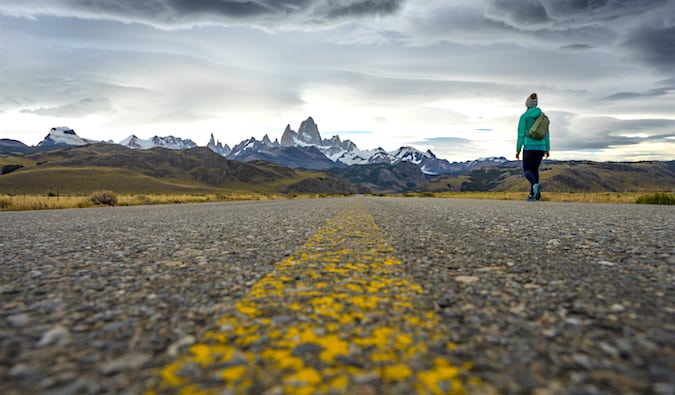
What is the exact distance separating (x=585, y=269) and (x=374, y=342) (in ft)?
9.83

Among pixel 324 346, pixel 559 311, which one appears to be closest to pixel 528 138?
pixel 559 311

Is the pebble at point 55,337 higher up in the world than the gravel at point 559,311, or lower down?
higher up

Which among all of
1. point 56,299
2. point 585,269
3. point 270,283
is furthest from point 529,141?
point 56,299

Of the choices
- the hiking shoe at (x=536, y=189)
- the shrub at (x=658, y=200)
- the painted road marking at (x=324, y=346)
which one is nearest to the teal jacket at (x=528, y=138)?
the hiking shoe at (x=536, y=189)

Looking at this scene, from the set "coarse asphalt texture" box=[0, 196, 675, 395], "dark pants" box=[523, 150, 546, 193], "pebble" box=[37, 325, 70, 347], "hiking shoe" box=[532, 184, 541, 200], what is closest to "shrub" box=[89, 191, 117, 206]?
"coarse asphalt texture" box=[0, 196, 675, 395]

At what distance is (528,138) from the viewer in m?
20.0

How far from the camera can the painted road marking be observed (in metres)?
1.53

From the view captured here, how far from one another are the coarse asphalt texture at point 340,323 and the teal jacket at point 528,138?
17171mm

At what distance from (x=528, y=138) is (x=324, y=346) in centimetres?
2150

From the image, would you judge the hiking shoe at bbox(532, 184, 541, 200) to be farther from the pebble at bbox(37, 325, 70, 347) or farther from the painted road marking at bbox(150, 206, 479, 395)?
the pebble at bbox(37, 325, 70, 347)

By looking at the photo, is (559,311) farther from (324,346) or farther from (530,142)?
(530,142)

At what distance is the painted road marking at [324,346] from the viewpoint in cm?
153

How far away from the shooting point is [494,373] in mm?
1646

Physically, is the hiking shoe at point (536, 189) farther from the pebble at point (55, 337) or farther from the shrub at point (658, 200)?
the pebble at point (55, 337)
